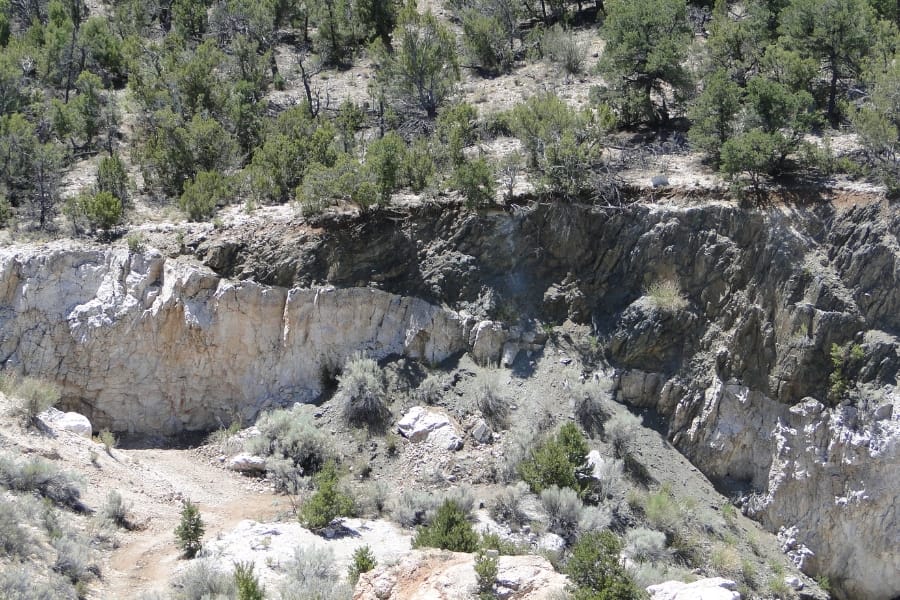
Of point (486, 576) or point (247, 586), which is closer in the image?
point (486, 576)

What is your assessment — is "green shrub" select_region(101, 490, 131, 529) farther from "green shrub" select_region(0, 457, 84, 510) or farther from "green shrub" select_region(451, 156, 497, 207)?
"green shrub" select_region(451, 156, 497, 207)

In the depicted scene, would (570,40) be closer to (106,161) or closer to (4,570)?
(106,161)

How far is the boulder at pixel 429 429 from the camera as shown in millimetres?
17672

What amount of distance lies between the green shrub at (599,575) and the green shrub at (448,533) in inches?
79.6

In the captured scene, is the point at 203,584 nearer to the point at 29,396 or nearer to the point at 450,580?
the point at 450,580

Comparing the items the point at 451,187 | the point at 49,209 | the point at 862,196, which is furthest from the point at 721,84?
the point at 49,209

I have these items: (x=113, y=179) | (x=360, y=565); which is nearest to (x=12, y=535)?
(x=360, y=565)

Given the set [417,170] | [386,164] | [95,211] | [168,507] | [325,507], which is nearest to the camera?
[325,507]

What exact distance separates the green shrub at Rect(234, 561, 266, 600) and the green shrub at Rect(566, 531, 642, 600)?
4.26 metres

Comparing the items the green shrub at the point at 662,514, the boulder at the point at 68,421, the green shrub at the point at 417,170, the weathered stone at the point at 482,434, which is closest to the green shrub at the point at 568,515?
the green shrub at the point at 662,514

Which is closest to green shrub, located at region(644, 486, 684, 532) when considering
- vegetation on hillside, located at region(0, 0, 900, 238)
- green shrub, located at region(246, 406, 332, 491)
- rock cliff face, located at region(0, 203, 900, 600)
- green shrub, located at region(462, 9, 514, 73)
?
rock cliff face, located at region(0, 203, 900, 600)

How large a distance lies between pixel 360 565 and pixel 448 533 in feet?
5.56

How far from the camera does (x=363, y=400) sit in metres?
18.4

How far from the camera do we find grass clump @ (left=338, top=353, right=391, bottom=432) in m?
18.4
